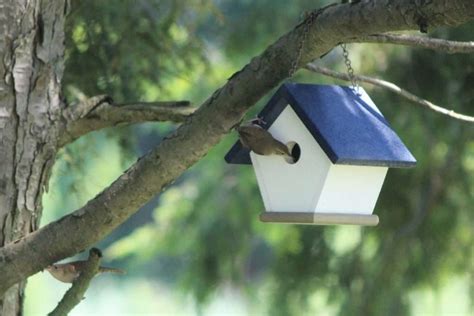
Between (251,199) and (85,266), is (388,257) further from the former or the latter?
(85,266)

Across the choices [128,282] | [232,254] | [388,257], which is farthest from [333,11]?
[128,282]

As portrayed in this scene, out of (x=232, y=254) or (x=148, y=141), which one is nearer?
(x=232, y=254)

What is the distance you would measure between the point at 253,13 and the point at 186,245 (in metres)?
0.81

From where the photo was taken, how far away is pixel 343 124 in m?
2.06

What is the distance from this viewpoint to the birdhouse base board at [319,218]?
2027 mm

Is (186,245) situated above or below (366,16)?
above

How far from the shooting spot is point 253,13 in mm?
3791

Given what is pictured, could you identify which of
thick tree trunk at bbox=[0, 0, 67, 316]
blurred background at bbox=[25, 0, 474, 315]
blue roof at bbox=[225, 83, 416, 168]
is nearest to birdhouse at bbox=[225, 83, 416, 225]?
blue roof at bbox=[225, 83, 416, 168]

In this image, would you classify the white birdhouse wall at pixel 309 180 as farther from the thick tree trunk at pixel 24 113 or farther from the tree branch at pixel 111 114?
the thick tree trunk at pixel 24 113

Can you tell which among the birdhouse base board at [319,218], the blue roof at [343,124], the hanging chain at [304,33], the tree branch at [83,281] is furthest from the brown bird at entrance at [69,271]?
the hanging chain at [304,33]

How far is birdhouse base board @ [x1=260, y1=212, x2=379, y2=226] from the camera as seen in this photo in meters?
2.03

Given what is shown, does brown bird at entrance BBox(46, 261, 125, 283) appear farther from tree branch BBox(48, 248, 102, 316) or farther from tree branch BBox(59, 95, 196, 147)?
tree branch BBox(59, 95, 196, 147)

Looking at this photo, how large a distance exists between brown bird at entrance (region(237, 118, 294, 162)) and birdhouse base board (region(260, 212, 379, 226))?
11 cm

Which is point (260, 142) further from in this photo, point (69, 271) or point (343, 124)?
point (69, 271)
